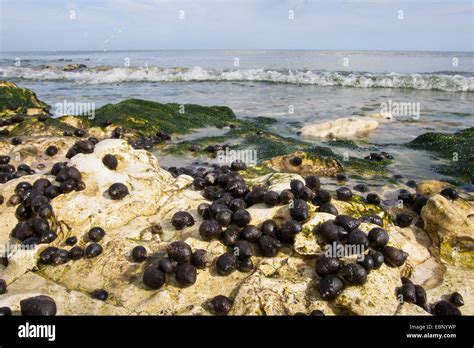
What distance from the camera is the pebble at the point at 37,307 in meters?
4.34

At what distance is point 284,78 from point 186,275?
122 ft

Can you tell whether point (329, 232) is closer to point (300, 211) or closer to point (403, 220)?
point (300, 211)

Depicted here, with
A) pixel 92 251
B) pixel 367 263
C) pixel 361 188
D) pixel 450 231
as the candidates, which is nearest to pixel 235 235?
pixel 367 263

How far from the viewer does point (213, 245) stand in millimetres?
5828

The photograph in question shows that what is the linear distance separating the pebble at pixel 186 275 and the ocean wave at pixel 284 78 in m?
34.4

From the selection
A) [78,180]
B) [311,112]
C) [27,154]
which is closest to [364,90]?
[311,112]

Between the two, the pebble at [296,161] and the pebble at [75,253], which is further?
the pebble at [296,161]

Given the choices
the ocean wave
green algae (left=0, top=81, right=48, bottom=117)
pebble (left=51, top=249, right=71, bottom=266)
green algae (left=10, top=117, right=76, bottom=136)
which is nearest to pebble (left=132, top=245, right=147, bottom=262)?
pebble (left=51, top=249, right=71, bottom=266)

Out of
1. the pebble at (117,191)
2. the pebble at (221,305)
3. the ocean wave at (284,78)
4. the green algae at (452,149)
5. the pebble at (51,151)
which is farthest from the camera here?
the ocean wave at (284,78)

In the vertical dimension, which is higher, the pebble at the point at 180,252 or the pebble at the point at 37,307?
the pebble at the point at 180,252

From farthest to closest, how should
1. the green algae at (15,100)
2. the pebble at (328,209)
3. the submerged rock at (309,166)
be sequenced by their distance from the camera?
the green algae at (15,100), the submerged rock at (309,166), the pebble at (328,209)

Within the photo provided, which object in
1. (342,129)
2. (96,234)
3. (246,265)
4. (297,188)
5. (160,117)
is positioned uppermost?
(160,117)

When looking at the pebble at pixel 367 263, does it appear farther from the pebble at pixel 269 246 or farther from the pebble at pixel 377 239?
the pebble at pixel 269 246

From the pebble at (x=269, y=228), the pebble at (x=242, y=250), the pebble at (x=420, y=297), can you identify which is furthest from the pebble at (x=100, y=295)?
the pebble at (x=420, y=297)
